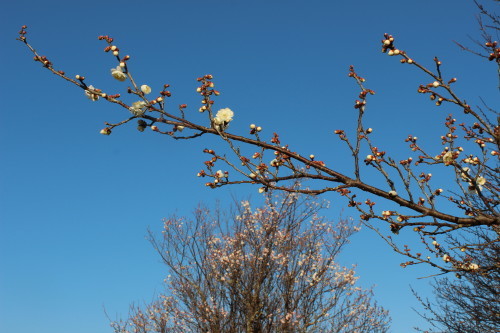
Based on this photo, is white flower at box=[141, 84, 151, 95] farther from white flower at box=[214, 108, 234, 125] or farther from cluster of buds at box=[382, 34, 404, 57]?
cluster of buds at box=[382, 34, 404, 57]

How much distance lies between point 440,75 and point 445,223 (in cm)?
112

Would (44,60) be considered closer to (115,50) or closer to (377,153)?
(115,50)

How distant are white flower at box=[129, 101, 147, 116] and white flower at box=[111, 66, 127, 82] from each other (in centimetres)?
Result: 24

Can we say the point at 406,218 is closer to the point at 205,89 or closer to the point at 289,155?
the point at 289,155

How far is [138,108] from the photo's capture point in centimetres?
263

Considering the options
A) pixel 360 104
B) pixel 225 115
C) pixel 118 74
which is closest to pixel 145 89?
pixel 118 74

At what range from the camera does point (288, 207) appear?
1298cm

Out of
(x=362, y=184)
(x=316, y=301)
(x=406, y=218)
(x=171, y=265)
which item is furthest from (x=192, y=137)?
(x=171, y=265)

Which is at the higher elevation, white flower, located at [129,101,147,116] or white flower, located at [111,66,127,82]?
white flower, located at [111,66,127,82]

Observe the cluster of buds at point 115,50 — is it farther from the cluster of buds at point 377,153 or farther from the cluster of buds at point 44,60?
the cluster of buds at point 377,153

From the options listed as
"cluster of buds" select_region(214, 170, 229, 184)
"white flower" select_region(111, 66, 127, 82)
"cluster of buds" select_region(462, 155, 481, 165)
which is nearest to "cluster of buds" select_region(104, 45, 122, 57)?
"white flower" select_region(111, 66, 127, 82)

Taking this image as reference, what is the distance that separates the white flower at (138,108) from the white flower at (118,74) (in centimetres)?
24

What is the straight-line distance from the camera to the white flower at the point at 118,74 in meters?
2.73

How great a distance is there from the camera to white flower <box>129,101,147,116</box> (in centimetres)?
262
